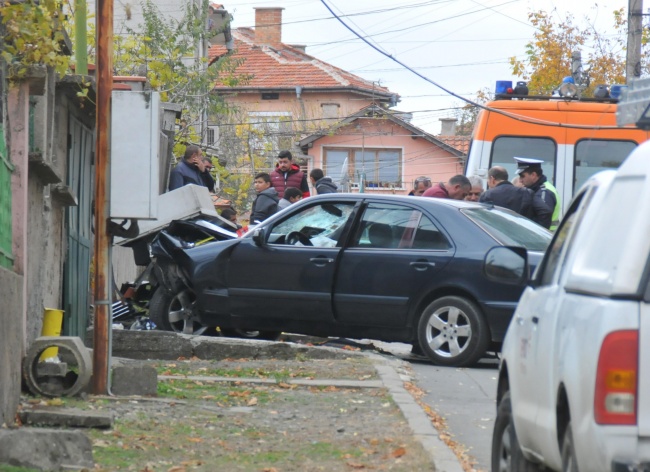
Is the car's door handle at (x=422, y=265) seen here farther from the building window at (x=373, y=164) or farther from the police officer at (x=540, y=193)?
the building window at (x=373, y=164)

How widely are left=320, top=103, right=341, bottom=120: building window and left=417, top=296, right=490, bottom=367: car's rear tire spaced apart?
48.3 m

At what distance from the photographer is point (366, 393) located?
375 inches

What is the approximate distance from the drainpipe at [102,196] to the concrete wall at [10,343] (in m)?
0.75

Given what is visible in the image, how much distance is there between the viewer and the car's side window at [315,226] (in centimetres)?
1216

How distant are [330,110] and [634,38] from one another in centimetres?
3651

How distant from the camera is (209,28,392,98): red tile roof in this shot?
60938 mm

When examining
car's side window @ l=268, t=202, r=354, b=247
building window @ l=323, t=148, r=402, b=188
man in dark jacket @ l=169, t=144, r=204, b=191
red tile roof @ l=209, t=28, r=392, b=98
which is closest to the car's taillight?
car's side window @ l=268, t=202, r=354, b=247

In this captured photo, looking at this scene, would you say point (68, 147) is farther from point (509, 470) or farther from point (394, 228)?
point (509, 470)

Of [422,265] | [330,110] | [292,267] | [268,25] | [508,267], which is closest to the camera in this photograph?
[508,267]

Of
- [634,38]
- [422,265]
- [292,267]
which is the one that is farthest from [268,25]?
[422,265]

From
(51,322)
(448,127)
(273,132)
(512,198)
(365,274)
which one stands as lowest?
(51,322)

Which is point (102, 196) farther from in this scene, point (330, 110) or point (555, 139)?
point (330, 110)

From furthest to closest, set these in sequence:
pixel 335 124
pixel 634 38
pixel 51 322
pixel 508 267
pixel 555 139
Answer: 1. pixel 335 124
2. pixel 634 38
3. pixel 555 139
4. pixel 51 322
5. pixel 508 267

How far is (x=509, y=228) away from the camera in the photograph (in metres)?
11.8
